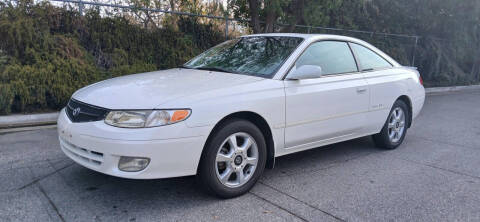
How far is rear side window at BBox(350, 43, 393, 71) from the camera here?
16.4ft

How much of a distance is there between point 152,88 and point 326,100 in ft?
6.14

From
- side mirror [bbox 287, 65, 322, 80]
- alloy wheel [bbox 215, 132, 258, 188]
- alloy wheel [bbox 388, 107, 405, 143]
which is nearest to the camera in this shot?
alloy wheel [bbox 215, 132, 258, 188]

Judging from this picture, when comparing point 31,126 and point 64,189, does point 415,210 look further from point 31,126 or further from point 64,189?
point 31,126

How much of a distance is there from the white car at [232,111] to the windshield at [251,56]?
0.04 ft

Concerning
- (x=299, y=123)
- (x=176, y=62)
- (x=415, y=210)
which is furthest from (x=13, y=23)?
(x=415, y=210)

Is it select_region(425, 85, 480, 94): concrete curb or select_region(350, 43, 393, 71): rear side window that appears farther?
select_region(425, 85, 480, 94): concrete curb

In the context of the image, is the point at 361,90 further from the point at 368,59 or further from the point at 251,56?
the point at 251,56

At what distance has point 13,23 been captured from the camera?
6.69 m

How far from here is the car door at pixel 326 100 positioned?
13.0 feet

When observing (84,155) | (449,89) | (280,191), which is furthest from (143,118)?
(449,89)

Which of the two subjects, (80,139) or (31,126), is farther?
(31,126)

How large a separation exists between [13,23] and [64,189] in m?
4.41

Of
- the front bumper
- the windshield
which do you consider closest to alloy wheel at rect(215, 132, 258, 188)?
the front bumper

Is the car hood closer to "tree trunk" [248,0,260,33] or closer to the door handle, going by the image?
the door handle
